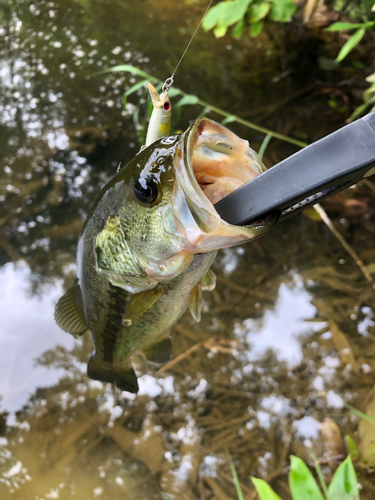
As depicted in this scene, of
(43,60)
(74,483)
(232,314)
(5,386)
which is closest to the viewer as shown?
(74,483)

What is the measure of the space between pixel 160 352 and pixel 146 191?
947 millimetres

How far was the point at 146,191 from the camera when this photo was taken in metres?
0.88

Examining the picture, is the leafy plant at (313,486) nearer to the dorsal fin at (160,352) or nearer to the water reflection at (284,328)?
the dorsal fin at (160,352)

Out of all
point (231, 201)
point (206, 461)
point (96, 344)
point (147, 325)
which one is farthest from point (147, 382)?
point (231, 201)

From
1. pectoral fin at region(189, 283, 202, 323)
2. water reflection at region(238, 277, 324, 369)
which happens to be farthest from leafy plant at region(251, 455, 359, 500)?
water reflection at region(238, 277, 324, 369)

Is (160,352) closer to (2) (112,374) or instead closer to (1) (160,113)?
(2) (112,374)

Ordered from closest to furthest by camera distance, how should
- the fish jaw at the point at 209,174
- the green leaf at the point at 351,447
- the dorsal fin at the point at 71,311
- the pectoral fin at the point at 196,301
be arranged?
the fish jaw at the point at 209,174
the pectoral fin at the point at 196,301
the dorsal fin at the point at 71,311
the green leaf at the point at 351,447

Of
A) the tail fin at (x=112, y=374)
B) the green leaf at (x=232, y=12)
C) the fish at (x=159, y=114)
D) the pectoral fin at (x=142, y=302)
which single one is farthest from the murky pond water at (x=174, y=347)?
the fish at (x=159, y=114)

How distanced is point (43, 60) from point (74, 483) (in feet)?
17.1

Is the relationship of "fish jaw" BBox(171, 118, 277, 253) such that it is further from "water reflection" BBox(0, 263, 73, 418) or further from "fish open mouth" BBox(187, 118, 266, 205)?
"water reflection" BBox(0, 263, 73, 418)

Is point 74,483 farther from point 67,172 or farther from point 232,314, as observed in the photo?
point 67,172

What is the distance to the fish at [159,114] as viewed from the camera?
1134 millimetres

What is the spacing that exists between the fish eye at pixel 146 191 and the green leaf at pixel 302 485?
1.53 meters

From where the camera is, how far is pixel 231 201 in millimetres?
753
